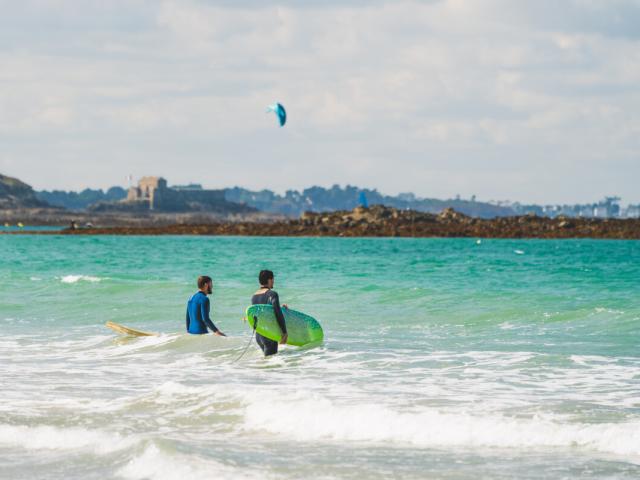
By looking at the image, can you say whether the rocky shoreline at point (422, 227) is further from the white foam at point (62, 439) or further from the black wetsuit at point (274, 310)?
the white foam at point (62, 439)

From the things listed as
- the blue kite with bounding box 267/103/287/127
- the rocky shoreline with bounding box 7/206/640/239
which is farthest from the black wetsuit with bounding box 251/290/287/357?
the rocky shoreline with bounding box 7/206/640/239

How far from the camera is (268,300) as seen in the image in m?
15.9

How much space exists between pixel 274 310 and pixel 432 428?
5020 millimetres

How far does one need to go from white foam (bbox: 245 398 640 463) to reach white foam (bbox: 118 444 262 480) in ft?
5.81

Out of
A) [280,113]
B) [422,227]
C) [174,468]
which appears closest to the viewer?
[174,468]

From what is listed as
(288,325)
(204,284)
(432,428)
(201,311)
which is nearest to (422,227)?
(288,325)

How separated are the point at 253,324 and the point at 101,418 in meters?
4.30

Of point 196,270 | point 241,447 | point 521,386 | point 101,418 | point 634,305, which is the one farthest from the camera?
point 196,270

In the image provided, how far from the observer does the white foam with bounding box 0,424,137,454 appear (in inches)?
413

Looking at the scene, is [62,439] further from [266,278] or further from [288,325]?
[288,325]

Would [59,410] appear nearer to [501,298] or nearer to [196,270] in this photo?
[501,298]

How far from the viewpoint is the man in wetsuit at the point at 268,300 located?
1559cm

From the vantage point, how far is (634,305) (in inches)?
1107

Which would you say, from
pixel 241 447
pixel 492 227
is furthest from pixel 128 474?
pixel 492 227
